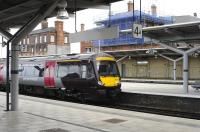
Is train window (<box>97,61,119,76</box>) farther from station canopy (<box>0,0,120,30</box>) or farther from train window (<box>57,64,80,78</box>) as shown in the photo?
station canopy (<box>0,0,120,30</box>)

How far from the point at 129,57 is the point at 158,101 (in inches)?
1436

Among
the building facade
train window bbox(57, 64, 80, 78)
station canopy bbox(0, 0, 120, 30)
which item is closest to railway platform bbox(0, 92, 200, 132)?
station canopy bbox(0, 0, 120, 30)

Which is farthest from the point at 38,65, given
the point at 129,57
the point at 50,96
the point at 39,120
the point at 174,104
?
the point at 129,57

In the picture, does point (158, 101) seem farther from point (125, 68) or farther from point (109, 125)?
point (125, 68)

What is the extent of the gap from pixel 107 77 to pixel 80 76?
1482mm

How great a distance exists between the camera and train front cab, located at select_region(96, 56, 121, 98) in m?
19.8

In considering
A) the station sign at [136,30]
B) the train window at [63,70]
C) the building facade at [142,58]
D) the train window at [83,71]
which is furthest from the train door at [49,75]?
the building facade at [142,58]

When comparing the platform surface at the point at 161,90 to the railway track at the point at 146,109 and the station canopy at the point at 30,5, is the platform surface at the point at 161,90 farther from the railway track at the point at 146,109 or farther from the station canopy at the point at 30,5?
the station canopy at the point at 30,5

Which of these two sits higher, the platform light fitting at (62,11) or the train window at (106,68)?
the platform light fitting at (62,11)

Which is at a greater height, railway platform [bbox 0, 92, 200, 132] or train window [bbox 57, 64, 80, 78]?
train window [bbox 57, 64, 80, 78]

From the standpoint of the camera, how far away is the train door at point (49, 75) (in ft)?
75.9

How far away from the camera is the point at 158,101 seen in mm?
18234

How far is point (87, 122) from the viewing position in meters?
11.0

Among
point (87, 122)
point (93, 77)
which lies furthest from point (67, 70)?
point (87, 122)
